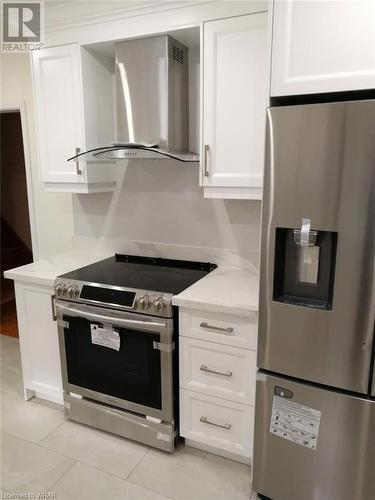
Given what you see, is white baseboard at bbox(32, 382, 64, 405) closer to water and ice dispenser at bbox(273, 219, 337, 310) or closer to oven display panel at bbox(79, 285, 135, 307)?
oven display panel at bbox(79, 285, 135, 307)

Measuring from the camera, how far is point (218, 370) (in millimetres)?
1953

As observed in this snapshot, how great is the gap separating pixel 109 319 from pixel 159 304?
0.32 meters

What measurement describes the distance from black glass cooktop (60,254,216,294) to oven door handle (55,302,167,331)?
0.17 metres

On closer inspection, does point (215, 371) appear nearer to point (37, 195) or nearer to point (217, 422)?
point (217, 422)

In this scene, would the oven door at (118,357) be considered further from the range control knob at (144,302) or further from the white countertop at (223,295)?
the white countertop at (223,295)

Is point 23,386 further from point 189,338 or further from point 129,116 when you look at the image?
point 129,116

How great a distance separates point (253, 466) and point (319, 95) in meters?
1.65

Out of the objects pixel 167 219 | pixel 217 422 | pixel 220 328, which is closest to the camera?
pixel 220 328

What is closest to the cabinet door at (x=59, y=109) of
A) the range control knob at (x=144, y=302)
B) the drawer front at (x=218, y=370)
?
the range control knob at (x=144, y=302)

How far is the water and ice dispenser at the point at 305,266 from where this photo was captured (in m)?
1.46

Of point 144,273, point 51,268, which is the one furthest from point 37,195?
point 144,273

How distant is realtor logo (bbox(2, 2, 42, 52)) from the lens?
2.47 m

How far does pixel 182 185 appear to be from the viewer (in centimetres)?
252

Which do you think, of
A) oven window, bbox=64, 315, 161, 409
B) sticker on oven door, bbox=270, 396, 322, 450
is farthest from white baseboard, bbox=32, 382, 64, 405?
sticker on oven door, bbox=270, 396, 322, 450
